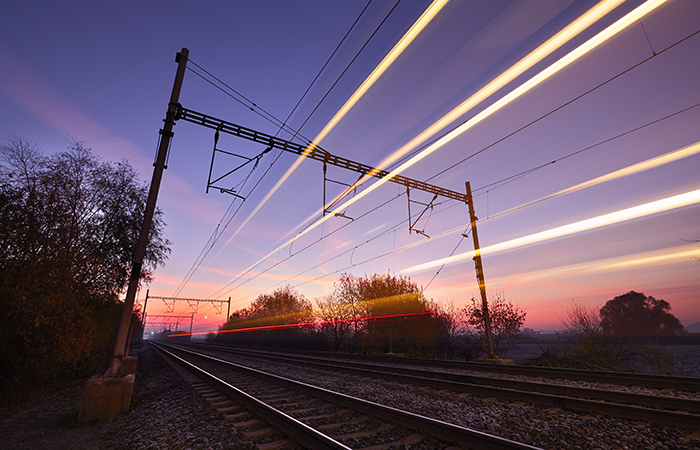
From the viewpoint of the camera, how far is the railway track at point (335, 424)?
15.2ft

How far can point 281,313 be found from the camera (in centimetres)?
4900

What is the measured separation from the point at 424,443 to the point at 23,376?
12.2m

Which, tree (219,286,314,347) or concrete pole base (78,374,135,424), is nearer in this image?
concrete pole base (78,374,135,424)

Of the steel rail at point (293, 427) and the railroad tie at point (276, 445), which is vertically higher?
the steel rail at point (293, 427)

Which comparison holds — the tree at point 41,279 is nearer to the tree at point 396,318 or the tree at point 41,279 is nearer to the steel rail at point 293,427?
the steel rail at point 293,427

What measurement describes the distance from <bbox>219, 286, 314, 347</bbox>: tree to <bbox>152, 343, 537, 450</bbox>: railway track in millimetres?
29855

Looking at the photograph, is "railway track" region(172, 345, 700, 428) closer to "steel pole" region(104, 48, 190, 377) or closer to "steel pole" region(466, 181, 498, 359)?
"steel pole" region(466, 181, 498, 359)

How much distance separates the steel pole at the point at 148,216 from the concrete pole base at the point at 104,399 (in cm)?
64

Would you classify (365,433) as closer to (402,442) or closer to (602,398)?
(402,442)

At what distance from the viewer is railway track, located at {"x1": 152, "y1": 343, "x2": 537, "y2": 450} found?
182 inches

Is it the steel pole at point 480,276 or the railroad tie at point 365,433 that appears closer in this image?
the railroad tie at point 365,433

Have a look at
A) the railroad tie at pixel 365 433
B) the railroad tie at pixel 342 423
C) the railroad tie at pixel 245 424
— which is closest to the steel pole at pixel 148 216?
the railroad tie at pixel 245 424

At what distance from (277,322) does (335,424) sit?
151ft

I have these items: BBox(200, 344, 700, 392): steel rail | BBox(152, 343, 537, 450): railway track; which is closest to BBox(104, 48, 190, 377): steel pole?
BBox(152, 343, 537, 450): railway track
